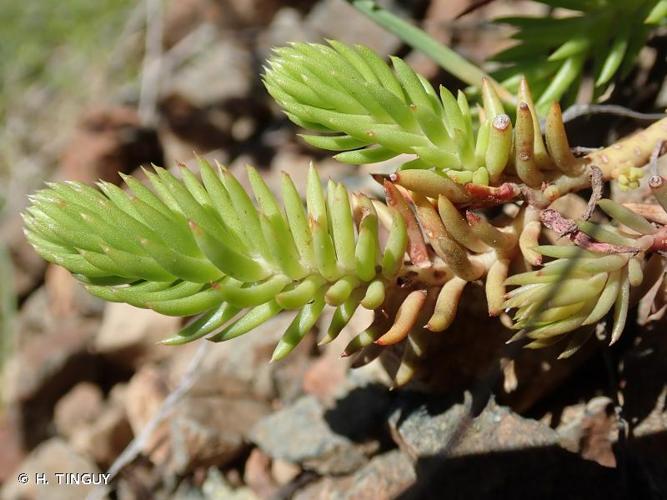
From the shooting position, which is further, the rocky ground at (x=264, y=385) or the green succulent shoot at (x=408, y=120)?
the rocky ground at (x=264, y=385)

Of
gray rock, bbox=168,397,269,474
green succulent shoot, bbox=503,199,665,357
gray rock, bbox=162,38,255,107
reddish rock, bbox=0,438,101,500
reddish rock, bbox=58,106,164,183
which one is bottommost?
reddish rock, bbox=0,438,101,500

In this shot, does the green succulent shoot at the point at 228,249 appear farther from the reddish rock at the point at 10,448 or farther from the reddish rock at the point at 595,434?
the reddish rock at the point at 10,448

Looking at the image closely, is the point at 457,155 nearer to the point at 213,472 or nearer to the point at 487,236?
the point at 487,236

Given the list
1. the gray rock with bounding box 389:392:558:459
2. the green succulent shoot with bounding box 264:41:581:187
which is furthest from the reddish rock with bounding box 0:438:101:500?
the green succulent shoot with bounding box 264:41:581:187

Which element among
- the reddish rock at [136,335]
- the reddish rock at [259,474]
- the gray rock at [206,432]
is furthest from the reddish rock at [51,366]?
the reddish rock at [259,474]

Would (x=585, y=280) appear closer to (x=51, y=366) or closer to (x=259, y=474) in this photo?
(x=259, y=474)

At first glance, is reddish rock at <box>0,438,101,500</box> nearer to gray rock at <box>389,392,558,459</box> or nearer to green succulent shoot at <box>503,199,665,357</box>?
gray rock at <box>389,392,558,459</box>
